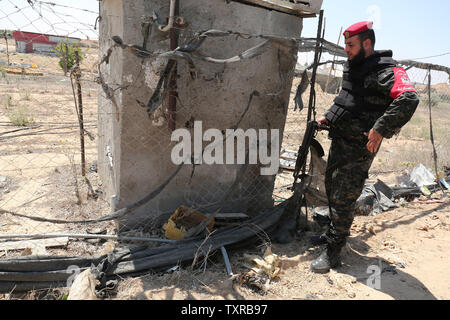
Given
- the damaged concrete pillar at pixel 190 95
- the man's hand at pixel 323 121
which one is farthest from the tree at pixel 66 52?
the man's hand at pixel 323 121

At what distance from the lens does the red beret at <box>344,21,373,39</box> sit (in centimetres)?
245

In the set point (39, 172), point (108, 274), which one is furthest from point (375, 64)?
point (39, 172)

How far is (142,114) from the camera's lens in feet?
9.79

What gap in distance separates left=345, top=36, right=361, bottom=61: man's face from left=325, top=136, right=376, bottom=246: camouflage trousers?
0.74m

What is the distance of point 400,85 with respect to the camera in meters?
2.30

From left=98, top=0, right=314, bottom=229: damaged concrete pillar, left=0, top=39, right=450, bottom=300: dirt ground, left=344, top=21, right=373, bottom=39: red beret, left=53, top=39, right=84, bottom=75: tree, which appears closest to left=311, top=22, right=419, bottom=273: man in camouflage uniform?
left=344, top=21, right=373, bottom=39: red beret

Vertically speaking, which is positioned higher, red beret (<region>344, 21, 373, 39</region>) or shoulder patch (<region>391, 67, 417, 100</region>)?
red beret (<region>344, 21, 373, 39</region>)

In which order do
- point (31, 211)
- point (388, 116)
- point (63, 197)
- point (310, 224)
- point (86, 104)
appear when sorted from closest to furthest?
point (388, 116) → point (310, 224) → point (31, 211) → point (63, 197) → point (86, 104)

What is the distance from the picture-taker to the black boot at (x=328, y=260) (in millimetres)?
2762

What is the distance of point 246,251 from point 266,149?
1289 mm

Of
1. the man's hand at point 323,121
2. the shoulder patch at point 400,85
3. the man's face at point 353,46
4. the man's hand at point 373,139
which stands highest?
the man's face at point 353,46

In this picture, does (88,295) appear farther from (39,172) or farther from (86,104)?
(86,104)

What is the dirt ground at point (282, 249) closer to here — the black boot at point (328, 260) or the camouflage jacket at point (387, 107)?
the black boot at point (328, 260)

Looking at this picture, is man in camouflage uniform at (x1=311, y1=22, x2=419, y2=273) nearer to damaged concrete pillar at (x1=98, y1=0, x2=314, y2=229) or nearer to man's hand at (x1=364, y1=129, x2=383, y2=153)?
man's hand at (x1=364, y1=129, x2=383, y2=153)
